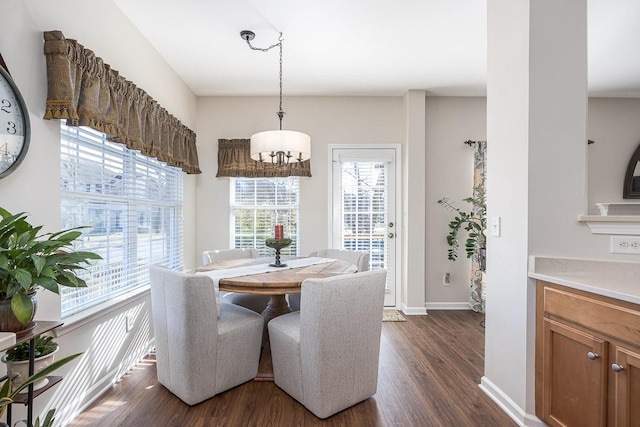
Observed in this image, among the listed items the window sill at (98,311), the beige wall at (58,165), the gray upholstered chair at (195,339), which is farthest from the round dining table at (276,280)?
the beige wall at (58,165)

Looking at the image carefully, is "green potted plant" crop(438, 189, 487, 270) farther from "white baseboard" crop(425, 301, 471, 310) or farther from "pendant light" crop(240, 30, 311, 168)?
"pendant light" crop(240, 30, 311, 168)

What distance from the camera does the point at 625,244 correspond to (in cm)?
158

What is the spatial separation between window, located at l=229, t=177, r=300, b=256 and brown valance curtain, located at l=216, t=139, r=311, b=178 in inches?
4.9

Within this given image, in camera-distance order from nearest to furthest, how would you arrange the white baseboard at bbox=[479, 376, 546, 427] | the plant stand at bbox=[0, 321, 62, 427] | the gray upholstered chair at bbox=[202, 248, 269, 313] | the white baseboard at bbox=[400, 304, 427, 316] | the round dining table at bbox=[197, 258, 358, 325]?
1. the plant stand at bbox=[0, 321, 62, 427]
2. the white baseboard at bbox=[479, 376, 546, 427]
3. the round dining table at bbox=[197, 258, 358, 325]
4. the gray upholstered chair at bbox=[202, 248, 269, 313]
5. the white baseboard at bbox=[400, 304, 427, 316]

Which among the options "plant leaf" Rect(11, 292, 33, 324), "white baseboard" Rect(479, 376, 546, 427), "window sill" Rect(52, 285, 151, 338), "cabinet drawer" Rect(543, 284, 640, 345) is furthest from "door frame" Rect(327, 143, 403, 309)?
"plant leaf" Rect(11, 292, 33, 324)

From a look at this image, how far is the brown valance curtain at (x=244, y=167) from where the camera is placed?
12.5 ft

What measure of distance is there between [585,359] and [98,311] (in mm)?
2726

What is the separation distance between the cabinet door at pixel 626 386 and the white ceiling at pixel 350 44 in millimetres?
2335

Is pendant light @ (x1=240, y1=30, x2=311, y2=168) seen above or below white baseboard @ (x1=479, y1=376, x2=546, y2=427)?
above

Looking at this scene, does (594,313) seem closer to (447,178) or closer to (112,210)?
(447,178)

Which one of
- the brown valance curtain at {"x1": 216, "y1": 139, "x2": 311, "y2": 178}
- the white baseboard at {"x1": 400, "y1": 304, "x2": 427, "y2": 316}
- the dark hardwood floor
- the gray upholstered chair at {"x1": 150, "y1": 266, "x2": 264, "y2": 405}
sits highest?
the brown valance curtain at {"x1": 216, "y1": 139, "x2": 311, "y2": 178}

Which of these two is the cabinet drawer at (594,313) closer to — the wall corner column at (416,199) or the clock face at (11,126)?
the wall corner column at (416,199)

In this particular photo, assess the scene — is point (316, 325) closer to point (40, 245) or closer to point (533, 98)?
point (40, 245)

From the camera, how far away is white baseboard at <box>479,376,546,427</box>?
5.53ft
